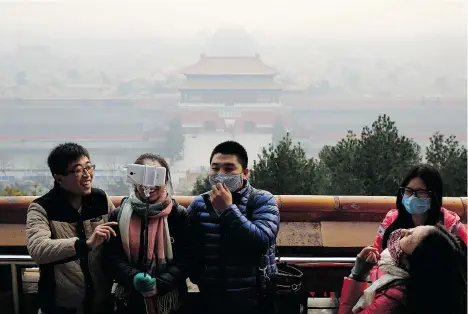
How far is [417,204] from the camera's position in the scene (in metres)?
1.48

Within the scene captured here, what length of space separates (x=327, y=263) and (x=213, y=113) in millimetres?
25444

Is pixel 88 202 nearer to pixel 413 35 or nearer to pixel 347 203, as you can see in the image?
pixel 347 203

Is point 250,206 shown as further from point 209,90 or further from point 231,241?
point 209,90

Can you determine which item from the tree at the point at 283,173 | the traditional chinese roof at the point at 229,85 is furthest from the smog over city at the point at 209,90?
the tree at the point at 283,173

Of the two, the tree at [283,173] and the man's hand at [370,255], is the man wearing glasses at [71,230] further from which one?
the tree at [283,173]

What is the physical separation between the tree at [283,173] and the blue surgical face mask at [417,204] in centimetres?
247

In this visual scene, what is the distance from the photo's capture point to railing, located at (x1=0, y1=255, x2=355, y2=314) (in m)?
1.71

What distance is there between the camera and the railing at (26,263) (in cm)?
171

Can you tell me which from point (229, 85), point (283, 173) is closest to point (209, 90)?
point (229, 85)

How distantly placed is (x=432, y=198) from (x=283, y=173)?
8.53 ft

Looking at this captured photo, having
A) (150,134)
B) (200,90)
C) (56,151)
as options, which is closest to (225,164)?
(56,151)

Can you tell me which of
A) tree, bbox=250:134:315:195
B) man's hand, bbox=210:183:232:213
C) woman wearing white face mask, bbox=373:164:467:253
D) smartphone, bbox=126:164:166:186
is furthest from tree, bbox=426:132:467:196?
smartphone, bbox=126:164:166:186

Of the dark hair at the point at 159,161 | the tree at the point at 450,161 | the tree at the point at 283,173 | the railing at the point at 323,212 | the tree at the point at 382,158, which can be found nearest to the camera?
the dark hair at the point at 159,161

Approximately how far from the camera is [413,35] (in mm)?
26703
